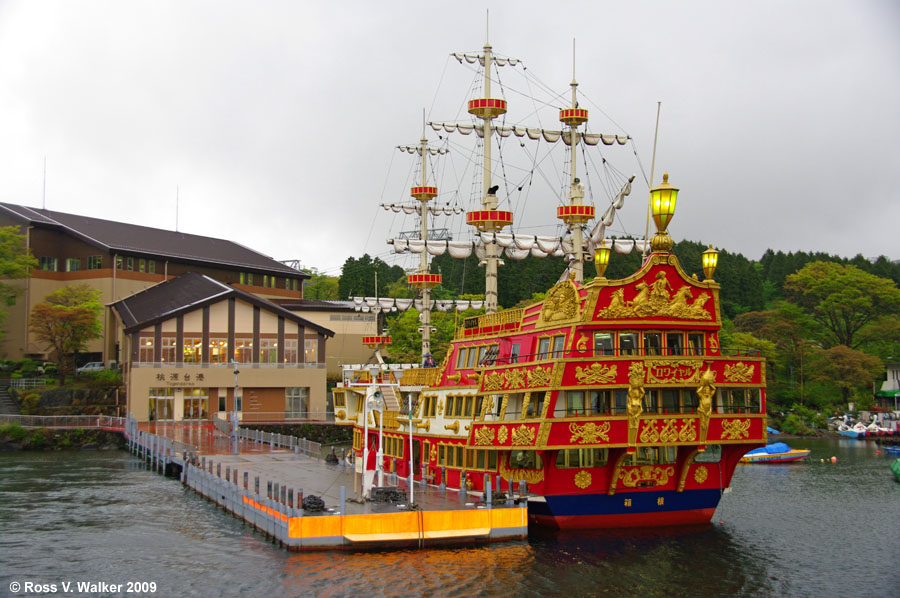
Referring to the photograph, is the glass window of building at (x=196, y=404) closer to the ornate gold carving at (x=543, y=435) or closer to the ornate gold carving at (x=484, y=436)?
the ornate gold carving at (x=484, y=436)

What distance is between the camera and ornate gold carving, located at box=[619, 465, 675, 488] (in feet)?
118

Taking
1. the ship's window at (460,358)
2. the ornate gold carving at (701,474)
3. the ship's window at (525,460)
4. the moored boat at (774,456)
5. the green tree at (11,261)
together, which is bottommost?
the moored boat at (774,456)

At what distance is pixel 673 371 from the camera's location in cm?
3500

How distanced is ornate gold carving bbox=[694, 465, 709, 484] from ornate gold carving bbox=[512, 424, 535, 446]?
24.8 feet

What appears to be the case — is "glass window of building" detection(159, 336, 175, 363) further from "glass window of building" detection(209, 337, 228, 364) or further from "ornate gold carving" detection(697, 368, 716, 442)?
"ornate gold carving" detection(697, 368, 716, 442)

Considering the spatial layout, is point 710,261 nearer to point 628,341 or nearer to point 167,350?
point 628,341

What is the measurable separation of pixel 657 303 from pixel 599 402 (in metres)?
4.44

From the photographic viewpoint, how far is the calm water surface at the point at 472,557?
95.2 ft

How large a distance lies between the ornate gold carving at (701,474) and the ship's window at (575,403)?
19.8 ft

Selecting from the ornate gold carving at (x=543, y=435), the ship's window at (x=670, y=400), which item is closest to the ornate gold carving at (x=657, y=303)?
the ship's window at (x=670, y=400)

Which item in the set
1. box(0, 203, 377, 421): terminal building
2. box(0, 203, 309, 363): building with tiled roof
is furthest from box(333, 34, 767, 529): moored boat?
box(0, 203, 309, 363): building with tiled roof

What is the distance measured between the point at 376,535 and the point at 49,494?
2336 centimetres

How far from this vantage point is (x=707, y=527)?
38094 millimetres

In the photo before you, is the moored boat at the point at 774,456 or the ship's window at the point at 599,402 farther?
the moored boat at the point at 774,456
